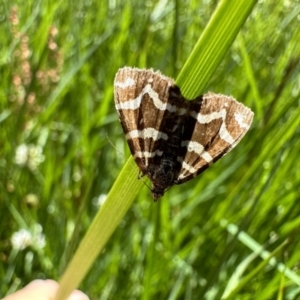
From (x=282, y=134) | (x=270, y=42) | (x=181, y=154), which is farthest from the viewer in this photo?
(x=270, y=42)

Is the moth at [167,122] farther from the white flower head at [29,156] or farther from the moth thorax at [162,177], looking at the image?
the white flower head at [29,156]

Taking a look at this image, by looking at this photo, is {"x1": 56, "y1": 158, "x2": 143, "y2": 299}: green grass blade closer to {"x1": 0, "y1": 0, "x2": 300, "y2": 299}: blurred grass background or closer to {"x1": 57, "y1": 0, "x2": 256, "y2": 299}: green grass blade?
{"x1": 57, "y1": 0, "x2": 256, "y2": 299}: green grass blade

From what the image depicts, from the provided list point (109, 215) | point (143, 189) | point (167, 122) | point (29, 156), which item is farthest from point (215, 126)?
point (29, 156)

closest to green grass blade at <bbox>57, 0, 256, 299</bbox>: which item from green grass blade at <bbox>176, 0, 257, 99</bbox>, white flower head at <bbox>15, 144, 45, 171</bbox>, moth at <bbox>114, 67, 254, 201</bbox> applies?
green grass blade at <bbox>176, 0, 257, 99</bbox>

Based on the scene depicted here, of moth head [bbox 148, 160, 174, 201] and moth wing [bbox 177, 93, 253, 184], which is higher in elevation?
moth wing [bbox 177, 93, 253, 184]

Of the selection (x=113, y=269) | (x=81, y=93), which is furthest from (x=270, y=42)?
(x=113, y=269)

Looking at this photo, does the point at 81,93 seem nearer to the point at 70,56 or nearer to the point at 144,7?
the point at 70,56
